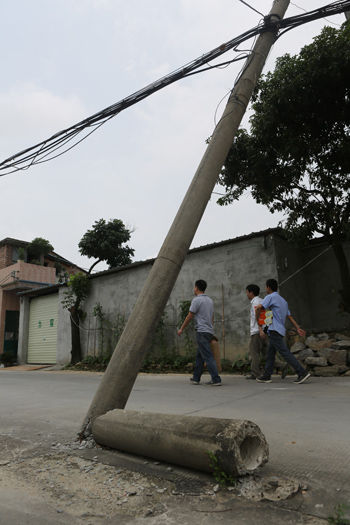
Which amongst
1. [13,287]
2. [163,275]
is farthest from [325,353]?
[13,287]

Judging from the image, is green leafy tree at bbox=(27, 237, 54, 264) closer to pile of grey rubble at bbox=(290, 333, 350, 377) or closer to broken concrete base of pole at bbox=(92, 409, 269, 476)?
pile of grey rubble at bbox=(290, 333, 350, 377)

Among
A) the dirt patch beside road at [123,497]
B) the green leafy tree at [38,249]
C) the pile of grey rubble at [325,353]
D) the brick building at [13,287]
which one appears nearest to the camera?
the dirt patch beside road at [123,497]

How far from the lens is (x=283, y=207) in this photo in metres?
10.5

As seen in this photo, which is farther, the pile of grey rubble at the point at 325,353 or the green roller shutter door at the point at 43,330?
the green roller shutter door at the point at 43,330

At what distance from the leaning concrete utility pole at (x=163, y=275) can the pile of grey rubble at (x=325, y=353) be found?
5927mm

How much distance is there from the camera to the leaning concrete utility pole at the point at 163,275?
2973 mm

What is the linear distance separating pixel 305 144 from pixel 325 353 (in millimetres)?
4984

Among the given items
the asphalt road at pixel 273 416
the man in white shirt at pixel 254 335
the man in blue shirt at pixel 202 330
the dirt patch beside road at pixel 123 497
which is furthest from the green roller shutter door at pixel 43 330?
the dirt patch beside road at pixel 123 497

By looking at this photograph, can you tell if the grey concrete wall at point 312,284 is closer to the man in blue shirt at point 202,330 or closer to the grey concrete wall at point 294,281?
the grey concrete wall at point 294,281

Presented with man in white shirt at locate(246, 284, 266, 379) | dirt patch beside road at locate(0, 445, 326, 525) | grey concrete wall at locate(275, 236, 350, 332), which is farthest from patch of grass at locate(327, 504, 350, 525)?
grey concrete wall at locate(275, 236, 350, 332)

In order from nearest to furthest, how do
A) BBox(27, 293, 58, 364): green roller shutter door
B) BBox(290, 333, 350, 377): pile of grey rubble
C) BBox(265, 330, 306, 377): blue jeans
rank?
Answer: BBox(265, 330, 306, 377): blue jeans
BBox(290, 333, 350, 377): pile of grey rubble
BBox(27, 293, 58, 364): green roller shutter door

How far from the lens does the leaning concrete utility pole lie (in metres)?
2.97

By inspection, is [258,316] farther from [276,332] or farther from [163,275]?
[163,275]

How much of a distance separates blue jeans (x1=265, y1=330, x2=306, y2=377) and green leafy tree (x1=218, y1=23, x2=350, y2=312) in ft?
12.0
